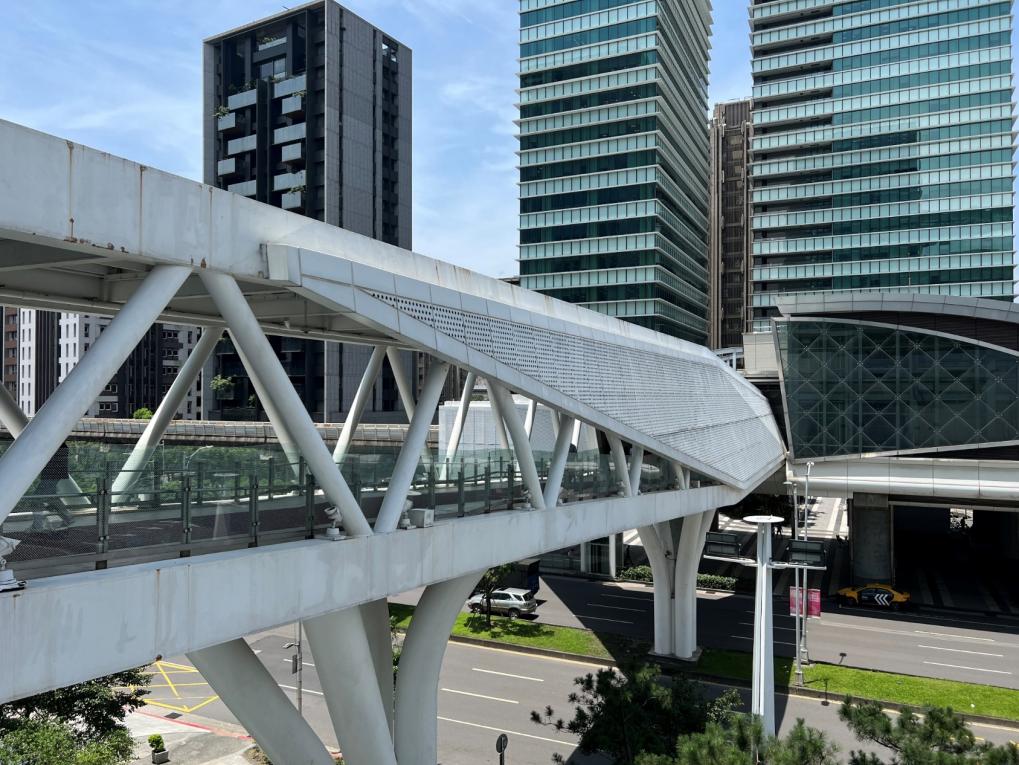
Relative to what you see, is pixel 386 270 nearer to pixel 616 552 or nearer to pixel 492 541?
pixel 492 541

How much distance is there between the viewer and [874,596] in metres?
39.9

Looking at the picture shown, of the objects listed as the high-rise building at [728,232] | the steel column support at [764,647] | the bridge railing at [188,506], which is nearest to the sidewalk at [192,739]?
the steel column support at [764,647]

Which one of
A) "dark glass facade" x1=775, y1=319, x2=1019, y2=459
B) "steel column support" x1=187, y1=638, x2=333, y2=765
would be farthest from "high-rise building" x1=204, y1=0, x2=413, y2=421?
"steel column support" x1=187, y1=638, x2=333, y2=765

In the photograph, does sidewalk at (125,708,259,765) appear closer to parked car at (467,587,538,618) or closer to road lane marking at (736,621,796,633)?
parked car at (467,587,538,618)

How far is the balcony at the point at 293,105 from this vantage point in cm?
8044

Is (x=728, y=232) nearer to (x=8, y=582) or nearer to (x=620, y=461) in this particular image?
(x=620, y=461)

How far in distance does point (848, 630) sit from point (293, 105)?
69.6 metres

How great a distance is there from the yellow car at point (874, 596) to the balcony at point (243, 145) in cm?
6958

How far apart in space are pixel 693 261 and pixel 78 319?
65212 mm

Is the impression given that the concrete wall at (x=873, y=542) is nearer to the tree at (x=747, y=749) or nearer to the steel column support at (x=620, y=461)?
the steel column support at (x=620, y=461)

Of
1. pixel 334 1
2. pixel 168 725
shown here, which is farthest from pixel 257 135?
pixel 168 725

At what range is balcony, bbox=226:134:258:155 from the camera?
273 feet

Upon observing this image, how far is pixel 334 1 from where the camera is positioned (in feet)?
260

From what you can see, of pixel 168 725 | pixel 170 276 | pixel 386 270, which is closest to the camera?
pixel 170 276
